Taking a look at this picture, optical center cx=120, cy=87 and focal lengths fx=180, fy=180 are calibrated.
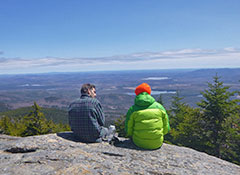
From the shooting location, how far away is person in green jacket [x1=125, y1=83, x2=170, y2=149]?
7.07m

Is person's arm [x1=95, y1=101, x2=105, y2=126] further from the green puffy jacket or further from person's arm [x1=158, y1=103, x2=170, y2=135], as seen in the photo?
person's arm [x1=158, y1=103, x2=170, y2=135]

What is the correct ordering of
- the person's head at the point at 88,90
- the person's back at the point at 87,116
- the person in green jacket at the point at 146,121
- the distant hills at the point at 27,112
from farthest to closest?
the distant hills at the point at 27,112 < the person's head at the point at 88,90 < the person's back at the point at 87,116 < the person in green jacket at the point at 146,121

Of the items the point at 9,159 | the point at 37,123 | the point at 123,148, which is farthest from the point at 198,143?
the point at 37,123

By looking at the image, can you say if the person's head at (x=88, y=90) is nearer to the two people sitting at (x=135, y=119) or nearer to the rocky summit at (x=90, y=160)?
the two people sitting at (x=135, y=119)

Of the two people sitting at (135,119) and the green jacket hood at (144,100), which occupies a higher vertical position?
the green jacket hood at (144,100)

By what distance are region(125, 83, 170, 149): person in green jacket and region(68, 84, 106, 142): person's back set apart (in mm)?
1285

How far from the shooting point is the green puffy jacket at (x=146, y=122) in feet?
23.2

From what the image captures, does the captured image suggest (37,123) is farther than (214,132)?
Yes

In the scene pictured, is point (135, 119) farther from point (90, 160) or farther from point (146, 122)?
point (90, 160)

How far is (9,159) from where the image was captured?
6004mm

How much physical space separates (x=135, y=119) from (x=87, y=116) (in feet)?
6.31

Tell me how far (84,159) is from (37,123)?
2323 cm

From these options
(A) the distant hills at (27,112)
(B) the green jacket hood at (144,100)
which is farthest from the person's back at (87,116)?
(A) the distant hills at (27,112)

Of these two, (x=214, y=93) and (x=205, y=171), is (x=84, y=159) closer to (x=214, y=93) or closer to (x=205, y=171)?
(x=205, y=171)
